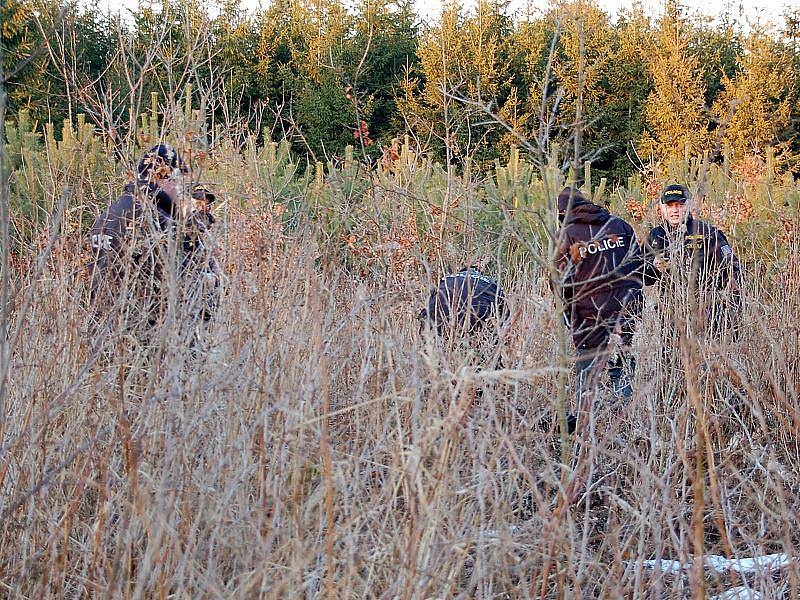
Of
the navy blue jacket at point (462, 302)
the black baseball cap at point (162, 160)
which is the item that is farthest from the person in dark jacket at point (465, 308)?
the black baseball cap at point (162, 160)

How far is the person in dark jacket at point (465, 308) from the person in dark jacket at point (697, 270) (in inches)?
A: 24.3

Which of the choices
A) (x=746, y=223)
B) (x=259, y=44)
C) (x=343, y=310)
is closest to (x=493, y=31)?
(x=259, y=44)

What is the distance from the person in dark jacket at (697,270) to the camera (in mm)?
3482

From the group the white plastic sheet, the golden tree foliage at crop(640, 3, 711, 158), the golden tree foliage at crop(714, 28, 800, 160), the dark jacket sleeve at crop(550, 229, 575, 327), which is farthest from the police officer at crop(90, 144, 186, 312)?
the golden tree foliage at crop(714, 28, 800, 160)

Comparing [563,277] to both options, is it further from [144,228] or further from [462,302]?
[144,228]

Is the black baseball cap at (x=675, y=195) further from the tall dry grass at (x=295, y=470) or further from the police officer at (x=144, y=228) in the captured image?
the police officer at (x=144, y=228)

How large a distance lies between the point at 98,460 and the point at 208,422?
10.6 inches

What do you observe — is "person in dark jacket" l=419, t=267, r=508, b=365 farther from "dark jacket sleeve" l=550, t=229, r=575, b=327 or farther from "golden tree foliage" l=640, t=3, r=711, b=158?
"golden tree foliage" l=640, t=3, r=711, b=158

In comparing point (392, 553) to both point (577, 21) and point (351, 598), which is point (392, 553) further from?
point (577, 21)

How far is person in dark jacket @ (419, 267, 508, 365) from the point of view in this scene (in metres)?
2.60

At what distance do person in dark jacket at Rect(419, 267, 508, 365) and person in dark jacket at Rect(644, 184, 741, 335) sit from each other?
62 centimetres

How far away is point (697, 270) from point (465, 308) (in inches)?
42.4

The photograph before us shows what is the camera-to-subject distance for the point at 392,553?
1.61 meters

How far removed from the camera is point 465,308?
9.48 ft
